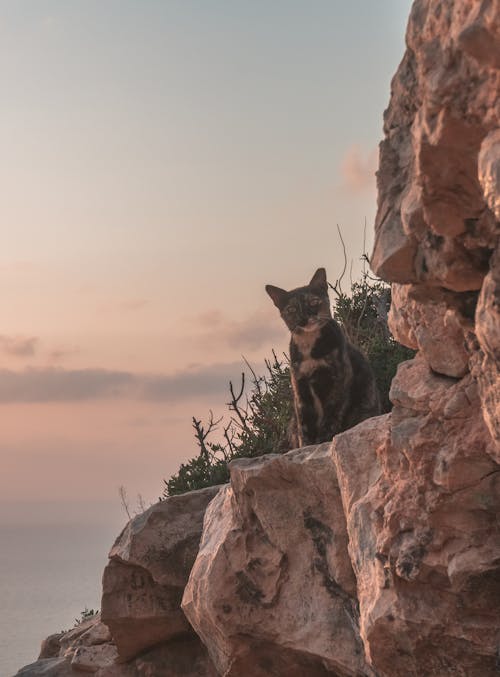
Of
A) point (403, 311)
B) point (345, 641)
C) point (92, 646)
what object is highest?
point (403, 311)

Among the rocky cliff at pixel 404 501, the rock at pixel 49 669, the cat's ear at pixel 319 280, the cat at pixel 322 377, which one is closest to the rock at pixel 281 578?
the rocky cliff at pixel 404 501

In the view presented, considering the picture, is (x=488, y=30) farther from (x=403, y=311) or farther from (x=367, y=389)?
(x=367, y=389)

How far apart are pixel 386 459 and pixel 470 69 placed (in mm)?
2741

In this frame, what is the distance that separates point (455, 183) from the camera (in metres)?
4.16

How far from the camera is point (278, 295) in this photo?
33.2ft

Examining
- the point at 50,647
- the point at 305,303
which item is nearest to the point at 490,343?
the point at 305,303

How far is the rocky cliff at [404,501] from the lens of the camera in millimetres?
4059

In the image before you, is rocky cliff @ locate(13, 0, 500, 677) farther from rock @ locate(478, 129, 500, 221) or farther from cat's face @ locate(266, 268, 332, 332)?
cat's face @ locate(266, 268, 332, 332)

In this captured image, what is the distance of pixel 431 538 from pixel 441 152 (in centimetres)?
237

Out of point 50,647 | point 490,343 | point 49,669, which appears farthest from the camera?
point 50,647

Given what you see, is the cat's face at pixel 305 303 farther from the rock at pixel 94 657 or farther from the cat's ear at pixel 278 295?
the rock at pixel 94 657

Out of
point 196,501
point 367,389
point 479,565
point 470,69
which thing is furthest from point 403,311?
point 196,501

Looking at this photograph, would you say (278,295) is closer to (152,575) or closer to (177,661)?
(152,575)

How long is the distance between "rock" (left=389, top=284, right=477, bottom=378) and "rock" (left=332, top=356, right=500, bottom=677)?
0.11 meters
